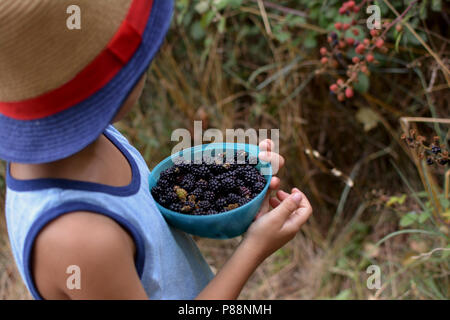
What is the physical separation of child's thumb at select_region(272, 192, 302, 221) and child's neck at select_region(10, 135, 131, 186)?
30cm

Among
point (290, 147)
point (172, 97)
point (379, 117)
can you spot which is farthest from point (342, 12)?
point (172, 97)

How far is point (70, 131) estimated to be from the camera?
0.71m

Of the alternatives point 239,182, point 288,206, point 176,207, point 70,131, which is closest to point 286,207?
point 288,206

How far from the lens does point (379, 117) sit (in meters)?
1.84

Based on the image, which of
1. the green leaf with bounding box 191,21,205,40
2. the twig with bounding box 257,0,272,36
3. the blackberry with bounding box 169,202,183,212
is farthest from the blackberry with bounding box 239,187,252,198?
the green leaf with bounding box 191,21,205,40

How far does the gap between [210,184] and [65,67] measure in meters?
0.37

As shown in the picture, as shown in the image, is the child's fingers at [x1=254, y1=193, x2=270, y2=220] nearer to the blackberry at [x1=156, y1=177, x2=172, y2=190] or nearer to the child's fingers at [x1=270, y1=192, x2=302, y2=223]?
the child's fingers at [x1=270, y1=192, x2=302, y2=223]

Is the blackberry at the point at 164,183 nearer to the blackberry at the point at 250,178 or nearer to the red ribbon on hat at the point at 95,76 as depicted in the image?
the blackberry at the point at 250,178

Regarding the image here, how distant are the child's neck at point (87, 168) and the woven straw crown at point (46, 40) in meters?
0.12

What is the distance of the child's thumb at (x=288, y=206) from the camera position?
3.02 feet

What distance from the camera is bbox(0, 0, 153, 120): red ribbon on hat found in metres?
0.70

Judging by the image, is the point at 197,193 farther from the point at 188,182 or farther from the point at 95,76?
the point at 95,76
